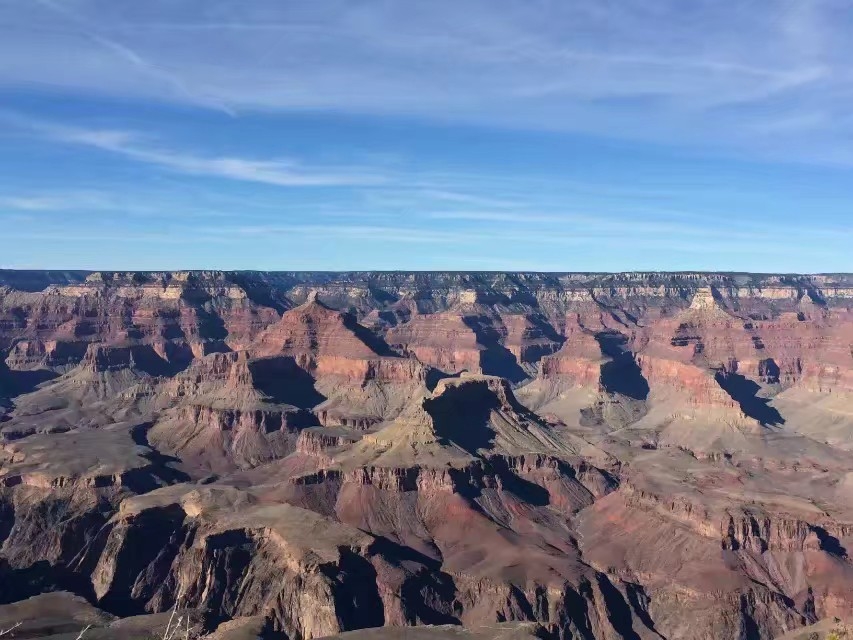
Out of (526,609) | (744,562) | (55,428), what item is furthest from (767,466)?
(55,428)

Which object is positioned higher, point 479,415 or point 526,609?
point 479,415

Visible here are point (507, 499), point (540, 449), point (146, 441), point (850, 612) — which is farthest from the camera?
point (146, 441)

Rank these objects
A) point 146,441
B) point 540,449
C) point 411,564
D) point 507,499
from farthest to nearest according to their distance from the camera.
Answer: point 146,441 < point 540,449 < point 507,499 < point 411,564

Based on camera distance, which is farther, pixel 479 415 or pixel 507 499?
pixel 479 415

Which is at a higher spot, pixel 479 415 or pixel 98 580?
pixel 479 415

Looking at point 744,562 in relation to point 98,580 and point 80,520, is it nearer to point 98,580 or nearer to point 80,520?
point 98,580

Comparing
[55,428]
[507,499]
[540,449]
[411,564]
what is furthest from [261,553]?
[55,428]

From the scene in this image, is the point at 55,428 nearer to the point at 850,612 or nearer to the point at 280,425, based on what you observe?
the point at 280,425

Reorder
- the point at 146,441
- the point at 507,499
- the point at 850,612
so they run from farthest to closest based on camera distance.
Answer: the point at 146,441 → the point at 507,499 → the point at 850,612

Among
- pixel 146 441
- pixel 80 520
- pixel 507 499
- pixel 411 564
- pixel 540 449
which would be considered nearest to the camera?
pixel 411 564
